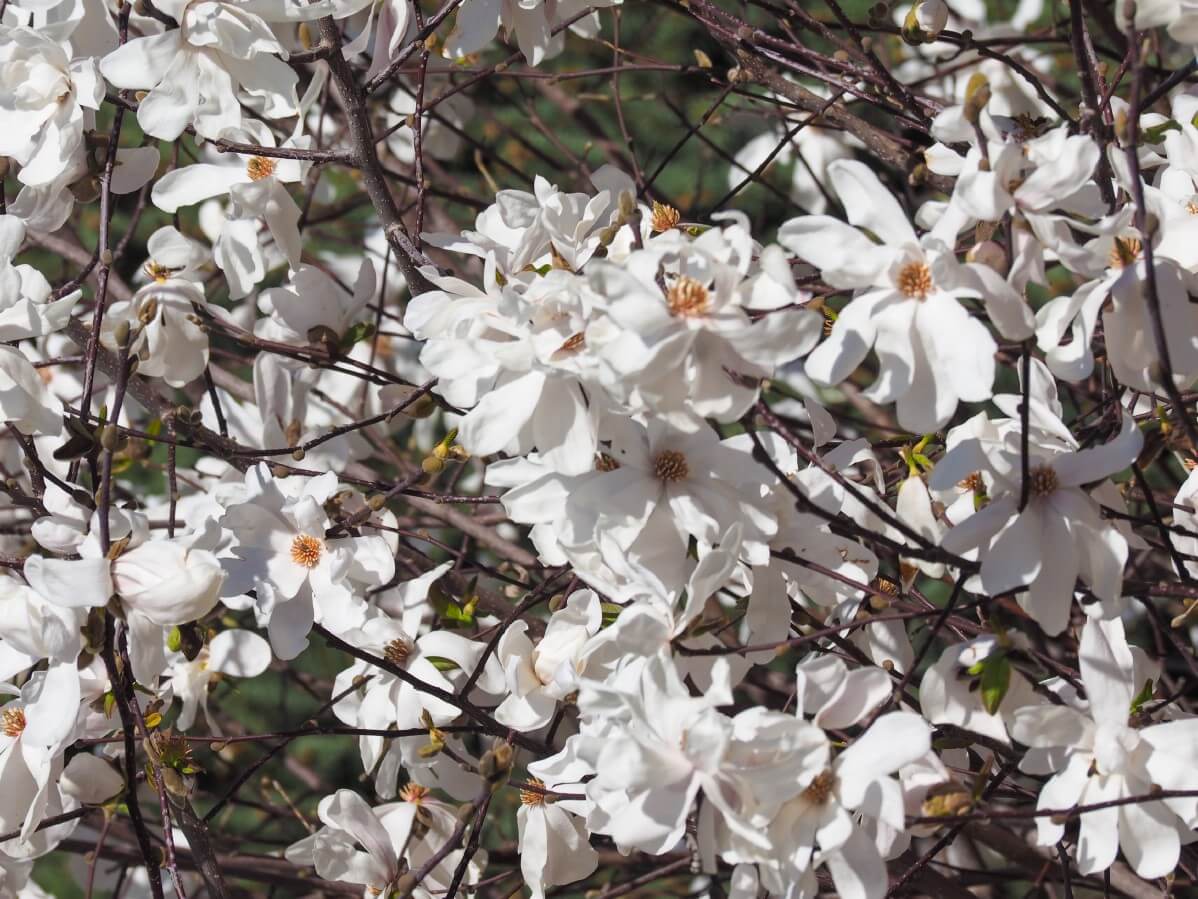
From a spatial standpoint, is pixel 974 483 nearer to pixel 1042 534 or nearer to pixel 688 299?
pixel 1042 534

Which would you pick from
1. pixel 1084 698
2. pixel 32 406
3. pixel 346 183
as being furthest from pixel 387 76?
pixel 346 183

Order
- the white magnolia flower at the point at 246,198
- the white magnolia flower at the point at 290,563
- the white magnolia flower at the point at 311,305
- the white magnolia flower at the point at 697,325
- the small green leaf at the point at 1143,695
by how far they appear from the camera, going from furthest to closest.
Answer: the white magnolia flower at the point at 311,305
the white magnolia flower at the point at 246,198
the white magnolia flower at the point at 290,563
the small green leaf at the point at 1143,695
the white magnolia flower at the point at 697,325

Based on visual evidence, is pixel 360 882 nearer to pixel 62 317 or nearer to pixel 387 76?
pixel 62 317

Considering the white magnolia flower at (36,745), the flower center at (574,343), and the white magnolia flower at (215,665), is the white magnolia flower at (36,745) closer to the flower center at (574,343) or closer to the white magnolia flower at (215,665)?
the white magnolia flower at (215,665)

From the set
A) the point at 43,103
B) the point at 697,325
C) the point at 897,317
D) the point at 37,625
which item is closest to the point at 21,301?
the point at 43,103

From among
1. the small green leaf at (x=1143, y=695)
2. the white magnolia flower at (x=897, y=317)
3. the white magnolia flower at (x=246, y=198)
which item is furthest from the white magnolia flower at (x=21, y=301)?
the small green leaf at (x=1143, y=695)

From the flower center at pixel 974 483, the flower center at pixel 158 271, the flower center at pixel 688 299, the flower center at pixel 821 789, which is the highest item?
the flower center at pixel 158 271

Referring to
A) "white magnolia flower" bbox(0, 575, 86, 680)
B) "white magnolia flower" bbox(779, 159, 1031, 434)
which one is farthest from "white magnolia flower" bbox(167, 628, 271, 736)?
"white magnolia flower" bbox(779, 159, 1031, 434)

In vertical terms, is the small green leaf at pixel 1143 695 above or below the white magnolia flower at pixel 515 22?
below
